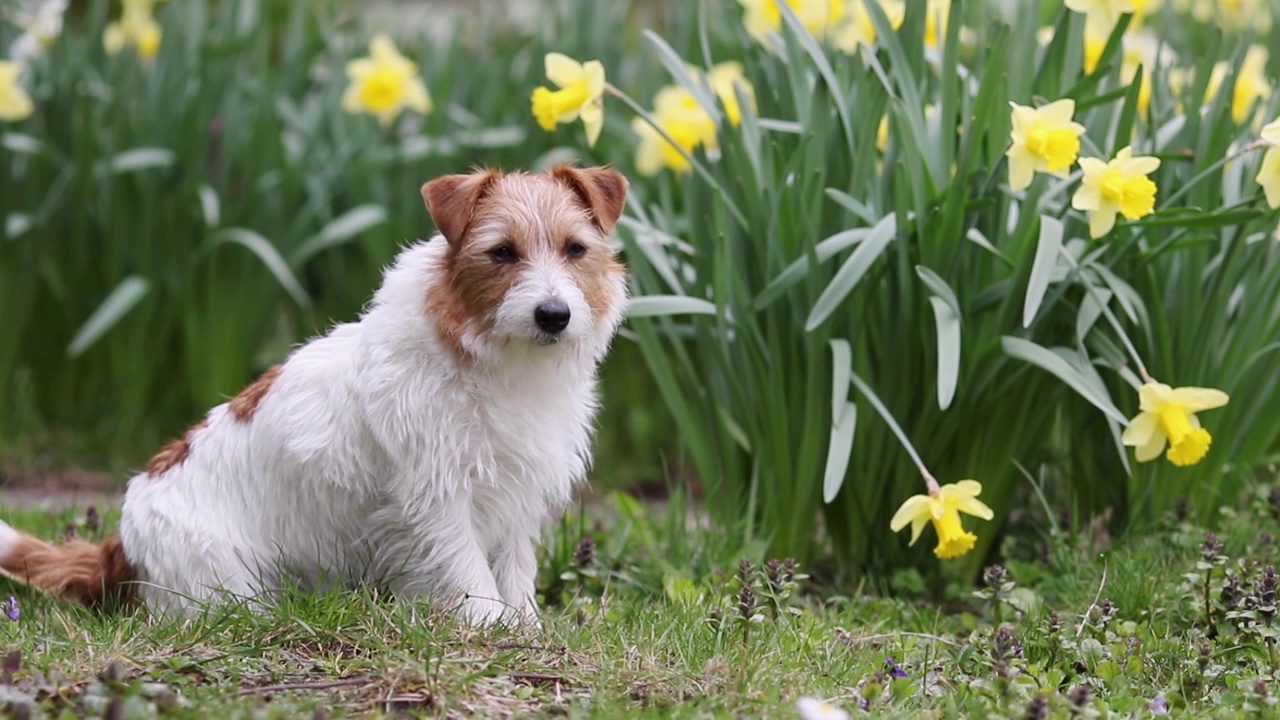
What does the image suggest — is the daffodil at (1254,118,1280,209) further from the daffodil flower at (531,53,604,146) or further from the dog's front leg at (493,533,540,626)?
the dog's front leg at (493,533,540,626)

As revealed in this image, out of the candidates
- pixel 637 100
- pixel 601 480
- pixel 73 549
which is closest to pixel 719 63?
pixel 637 100

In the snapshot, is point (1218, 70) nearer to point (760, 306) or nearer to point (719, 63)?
point (719, 63)

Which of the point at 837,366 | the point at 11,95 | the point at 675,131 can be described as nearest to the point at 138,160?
the point at 11,95

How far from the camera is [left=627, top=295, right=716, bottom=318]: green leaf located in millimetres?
4016

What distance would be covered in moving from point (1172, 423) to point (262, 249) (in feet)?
11.6

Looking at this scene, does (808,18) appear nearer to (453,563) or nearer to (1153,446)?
(1153,446)

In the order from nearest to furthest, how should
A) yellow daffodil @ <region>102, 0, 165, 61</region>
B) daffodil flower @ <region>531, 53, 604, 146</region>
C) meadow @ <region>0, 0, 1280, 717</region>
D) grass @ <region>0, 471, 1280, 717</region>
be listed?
grass @ <region>0, 471, 1280, 717</region> < meadow @ <region>0, 0, 1280, 717</region> < daffodil flower @ <region>531, 53, 604, 146</region> < yellow daffodil @ <region>102, 0, 165, 61</region>

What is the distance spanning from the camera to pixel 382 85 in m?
5.90

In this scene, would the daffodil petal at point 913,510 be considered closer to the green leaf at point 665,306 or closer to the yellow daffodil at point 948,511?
the yellow daffodil at point 948,511

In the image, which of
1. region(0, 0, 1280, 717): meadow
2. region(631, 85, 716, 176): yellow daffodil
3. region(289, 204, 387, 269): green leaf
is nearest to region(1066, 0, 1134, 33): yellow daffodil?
region(0, 0, 1280, 717): meadow

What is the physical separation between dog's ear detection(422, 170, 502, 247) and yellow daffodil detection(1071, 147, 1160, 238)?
1.52 metres

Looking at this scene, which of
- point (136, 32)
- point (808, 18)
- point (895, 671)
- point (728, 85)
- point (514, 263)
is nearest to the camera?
point (895, 671)

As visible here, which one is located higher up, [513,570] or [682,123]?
[682,123]

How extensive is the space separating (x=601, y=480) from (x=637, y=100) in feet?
5.56
